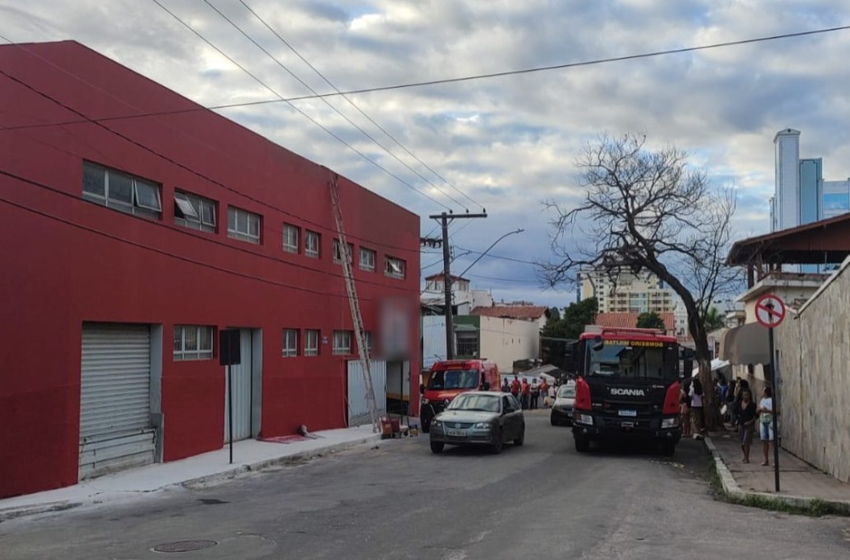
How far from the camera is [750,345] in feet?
64.6

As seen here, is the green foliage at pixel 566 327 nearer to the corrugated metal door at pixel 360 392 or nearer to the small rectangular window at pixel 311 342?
the corrugated metal door at pixel 360 392

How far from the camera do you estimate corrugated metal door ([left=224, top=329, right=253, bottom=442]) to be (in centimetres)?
2217

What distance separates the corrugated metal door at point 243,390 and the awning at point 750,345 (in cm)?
1256

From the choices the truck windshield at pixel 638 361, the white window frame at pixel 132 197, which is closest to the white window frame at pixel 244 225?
the white window frame at pixel 132 197

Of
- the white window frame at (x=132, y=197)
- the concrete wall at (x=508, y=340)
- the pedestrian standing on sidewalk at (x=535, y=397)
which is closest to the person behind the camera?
the white window frame at (x=132, y=197)

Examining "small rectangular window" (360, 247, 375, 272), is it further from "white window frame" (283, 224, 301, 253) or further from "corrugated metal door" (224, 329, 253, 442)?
"corrugated metal door" (224, 329, 253, 442)

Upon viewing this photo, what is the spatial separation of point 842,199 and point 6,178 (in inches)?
1417

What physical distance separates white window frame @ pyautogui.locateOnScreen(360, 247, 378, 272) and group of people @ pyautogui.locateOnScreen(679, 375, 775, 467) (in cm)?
1187

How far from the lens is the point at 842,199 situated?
1529 inches

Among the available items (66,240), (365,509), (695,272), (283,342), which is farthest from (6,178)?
(695,272)

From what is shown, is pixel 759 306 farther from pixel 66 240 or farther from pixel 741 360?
pixel 66 240

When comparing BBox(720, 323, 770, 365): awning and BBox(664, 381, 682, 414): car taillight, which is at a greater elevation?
BBox(720, 323, 770, 365): awning

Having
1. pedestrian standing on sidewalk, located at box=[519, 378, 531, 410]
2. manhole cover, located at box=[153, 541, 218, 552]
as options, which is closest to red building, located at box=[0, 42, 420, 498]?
manhole cover, located at box=[153, 541, 218, 552]

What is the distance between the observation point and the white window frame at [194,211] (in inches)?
757
